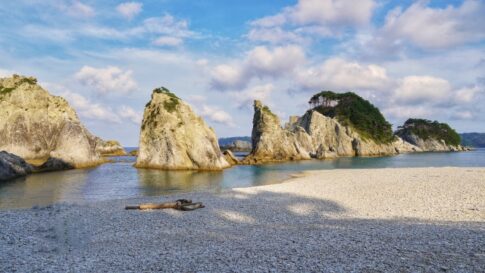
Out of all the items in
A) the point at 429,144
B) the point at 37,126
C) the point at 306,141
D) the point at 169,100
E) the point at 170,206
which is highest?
the point at 169,100

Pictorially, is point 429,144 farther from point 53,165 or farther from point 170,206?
point 170,206

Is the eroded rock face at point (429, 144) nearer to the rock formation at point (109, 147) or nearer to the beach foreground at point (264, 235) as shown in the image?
the rock formation at point (109, 147)

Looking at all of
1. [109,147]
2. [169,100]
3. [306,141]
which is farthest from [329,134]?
[109,147]

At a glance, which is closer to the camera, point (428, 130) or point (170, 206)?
point (170, 206)

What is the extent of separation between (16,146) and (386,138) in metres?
129

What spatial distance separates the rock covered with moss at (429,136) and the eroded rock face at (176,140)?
156m

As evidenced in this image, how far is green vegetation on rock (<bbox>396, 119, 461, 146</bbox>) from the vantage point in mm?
191500

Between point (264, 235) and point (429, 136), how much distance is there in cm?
19991

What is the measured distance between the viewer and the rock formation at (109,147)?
117 meters

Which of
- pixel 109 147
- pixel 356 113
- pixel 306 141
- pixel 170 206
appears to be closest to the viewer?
pixel 170 206

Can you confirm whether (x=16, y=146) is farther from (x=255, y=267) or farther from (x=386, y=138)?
(x=386, y=138)

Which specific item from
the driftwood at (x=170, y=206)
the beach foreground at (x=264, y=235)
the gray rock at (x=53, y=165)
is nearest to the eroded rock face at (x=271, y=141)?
the gray rock at (x=53, y=165)

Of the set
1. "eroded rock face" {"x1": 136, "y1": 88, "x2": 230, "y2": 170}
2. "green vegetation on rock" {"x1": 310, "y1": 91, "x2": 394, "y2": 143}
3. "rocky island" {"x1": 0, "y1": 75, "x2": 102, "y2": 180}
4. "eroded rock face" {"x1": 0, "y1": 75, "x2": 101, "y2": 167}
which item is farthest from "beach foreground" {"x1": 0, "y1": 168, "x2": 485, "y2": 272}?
"green vegetation on rock" {"x1": 310, "y1": 91, "x2": 394, "y2": 143}

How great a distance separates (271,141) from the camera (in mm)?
→ 93875
